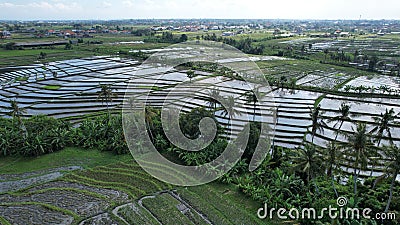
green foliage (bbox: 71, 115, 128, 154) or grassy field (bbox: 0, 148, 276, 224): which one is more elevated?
green foliage (bbox: 71, 115, 128, 154)

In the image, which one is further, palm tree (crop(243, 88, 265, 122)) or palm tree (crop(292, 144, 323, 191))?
palm tree (crop(243, 88, 265, 122))

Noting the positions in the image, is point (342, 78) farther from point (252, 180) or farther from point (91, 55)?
point (91, 55)

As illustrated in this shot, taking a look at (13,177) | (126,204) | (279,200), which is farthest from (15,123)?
(279,200)

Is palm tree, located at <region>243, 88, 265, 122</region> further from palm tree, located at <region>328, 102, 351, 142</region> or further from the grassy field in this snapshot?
the grassy field

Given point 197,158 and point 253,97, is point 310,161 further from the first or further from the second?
point 253,97

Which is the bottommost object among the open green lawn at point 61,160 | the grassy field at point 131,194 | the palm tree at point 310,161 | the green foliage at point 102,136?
the grassy field at point 131,194

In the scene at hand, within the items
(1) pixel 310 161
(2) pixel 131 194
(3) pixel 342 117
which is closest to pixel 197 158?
(2) pixel 131 194

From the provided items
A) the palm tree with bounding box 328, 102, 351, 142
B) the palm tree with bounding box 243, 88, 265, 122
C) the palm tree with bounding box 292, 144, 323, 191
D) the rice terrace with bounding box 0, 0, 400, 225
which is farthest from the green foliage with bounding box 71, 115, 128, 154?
the palm tree with bounding box 328, 102, 351, 142

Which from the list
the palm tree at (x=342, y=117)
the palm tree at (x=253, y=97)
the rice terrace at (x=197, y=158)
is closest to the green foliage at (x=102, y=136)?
the rice terrace at (x=197, y=158)

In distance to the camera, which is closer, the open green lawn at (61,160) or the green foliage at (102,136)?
the open green lawn at (61,160)

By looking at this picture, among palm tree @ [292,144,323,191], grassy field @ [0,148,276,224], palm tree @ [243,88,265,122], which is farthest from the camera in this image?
palm tree @ [243,88,265,122]

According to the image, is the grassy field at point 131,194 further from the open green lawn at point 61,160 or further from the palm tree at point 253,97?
the palm tree at point 253,97
